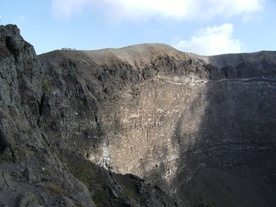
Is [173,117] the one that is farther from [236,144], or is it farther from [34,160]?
[34,160]

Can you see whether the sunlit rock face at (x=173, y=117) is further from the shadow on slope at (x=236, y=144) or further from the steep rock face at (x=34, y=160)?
the steep rock face at (x=34, y=160)

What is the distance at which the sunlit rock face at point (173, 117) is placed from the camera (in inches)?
1126

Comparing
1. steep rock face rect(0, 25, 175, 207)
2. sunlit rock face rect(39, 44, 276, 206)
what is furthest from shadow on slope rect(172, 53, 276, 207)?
steep rock face rect(0, 25, 175, 207)

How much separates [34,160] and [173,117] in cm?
2788

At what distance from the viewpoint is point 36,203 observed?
1051cm

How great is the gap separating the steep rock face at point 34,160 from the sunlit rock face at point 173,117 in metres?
2.27

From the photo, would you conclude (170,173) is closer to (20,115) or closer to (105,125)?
(105,125)

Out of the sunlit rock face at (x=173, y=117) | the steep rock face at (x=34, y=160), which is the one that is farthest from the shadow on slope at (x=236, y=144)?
the steep rock face at (x=34, y=160)

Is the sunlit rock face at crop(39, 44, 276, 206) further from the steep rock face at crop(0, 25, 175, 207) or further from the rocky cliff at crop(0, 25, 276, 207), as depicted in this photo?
the steep rock face at crop(0, 25, 175, 207)

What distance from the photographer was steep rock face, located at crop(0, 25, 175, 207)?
11141mm

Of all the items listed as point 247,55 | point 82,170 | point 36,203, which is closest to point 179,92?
point 247,55

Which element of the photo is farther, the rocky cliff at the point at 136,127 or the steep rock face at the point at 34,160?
the rocky cliff at the point at 136,127

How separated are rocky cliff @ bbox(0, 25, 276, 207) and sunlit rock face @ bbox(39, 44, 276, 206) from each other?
11cm

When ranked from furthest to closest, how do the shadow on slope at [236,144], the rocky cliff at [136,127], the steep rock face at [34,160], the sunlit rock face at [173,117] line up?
the shadow on slope at [236,144] → the sunlit rock face at [173,117] → the rocky cliff at [136,127] → the steep rock face at [34,160]
